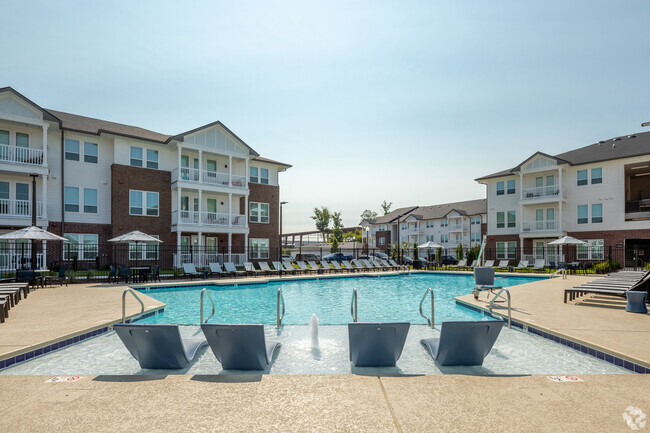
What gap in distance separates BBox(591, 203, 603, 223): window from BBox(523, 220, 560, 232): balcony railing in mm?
2420

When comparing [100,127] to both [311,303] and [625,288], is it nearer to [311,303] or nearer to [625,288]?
[311,303]

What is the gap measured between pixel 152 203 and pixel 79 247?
16.1 feet

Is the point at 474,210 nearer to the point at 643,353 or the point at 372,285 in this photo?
the point at 372,285

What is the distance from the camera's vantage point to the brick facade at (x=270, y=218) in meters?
29.4

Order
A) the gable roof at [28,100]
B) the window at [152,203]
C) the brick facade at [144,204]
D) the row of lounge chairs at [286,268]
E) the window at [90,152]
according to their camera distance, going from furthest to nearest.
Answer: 1. the window at [152,203]
2. the brick facade at [144,204]
3. the window at [90,152]
4. the row of lounge chairs at [286,268]
5. the gable roof at [28,100]

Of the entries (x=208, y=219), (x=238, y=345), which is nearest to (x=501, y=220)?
(x=208, y=219)

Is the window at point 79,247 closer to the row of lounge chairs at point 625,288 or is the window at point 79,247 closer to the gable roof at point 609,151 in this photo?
the row of lounge chairs at point 625,288

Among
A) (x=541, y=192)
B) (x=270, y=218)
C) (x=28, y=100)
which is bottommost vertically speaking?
(x=270, y=218)

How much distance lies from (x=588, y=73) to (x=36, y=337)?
63.9ft

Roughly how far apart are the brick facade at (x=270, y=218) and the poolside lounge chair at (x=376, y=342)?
2475 centimetres

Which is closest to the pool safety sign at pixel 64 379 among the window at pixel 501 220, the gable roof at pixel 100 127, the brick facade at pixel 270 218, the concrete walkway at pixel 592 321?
the concrete walkway at pixel 592 321

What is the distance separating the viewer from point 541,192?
31688 mm

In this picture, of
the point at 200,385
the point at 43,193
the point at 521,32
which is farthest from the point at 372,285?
the point at 43,193

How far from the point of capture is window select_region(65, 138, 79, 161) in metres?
22.4
